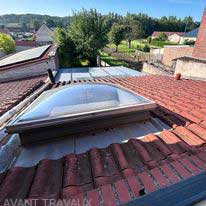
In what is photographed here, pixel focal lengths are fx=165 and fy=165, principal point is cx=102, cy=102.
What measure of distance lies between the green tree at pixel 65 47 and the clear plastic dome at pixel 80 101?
19.6 metres

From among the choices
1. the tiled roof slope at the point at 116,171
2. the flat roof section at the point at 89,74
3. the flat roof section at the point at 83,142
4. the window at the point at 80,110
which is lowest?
the flat roof section at the point at 89,74

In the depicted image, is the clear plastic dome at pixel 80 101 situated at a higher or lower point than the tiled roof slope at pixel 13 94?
higher

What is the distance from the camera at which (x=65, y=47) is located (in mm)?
22297

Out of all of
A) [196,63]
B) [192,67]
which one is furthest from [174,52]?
[196,63]

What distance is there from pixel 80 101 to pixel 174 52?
2478cm

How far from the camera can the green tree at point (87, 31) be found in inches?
878

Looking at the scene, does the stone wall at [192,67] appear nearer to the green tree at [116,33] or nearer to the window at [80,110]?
the window at [80,110]

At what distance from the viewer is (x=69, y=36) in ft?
74.5

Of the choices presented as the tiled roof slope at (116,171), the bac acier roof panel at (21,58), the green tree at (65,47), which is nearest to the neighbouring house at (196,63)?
the tiled roof slope at (116,171)

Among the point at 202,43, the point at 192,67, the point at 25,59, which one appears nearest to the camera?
the point at 192,67

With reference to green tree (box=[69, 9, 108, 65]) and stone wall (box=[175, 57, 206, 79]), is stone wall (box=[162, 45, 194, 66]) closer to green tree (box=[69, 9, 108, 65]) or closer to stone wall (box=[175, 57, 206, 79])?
green tree (box=[69, 9, 108, 65])

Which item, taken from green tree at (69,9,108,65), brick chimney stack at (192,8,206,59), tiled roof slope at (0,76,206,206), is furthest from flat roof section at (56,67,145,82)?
green tree at (69,9,108,65)

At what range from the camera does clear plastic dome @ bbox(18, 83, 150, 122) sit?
2498 mm

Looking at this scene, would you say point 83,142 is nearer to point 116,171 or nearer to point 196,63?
point 116,171
